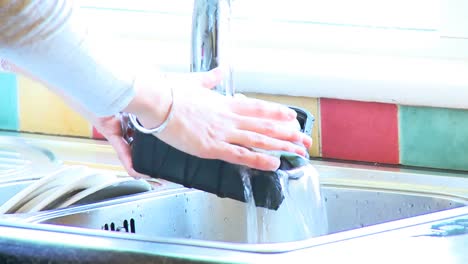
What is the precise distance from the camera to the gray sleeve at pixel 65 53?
A: 69 cm

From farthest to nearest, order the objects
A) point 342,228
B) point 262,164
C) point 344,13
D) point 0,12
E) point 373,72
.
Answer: point 344,13, point 373,72, point 342,228, point 262,164, point 0,12

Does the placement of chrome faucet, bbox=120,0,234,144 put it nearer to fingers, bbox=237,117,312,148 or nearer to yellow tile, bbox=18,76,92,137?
fingers, bbox=237,117,312,148

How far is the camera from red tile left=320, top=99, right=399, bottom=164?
1150 mm

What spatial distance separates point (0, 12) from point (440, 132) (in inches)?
24.2

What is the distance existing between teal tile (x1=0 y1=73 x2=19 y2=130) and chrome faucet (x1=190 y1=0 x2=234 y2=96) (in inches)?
20.0

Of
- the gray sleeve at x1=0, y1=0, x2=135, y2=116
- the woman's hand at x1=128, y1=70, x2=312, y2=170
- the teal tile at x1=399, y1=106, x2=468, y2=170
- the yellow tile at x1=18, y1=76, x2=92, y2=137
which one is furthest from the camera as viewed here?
the yellow tile at x1=18, y1=76, x2=92, y2=137

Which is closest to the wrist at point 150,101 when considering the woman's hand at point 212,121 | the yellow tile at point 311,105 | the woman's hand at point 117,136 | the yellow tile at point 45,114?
the woman's hand at point 212,121

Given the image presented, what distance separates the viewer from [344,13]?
129 cm

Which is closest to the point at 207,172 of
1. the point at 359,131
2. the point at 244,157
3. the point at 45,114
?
the point at 244,157

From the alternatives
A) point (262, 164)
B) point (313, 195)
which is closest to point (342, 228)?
point (313, 195)

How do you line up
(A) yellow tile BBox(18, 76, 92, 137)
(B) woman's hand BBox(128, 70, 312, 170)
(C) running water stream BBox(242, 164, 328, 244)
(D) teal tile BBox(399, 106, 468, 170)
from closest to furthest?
(B) woman's hand BBox(128, 70, 312, 170)
(C) running water stream BBox(242, 164, 328, 244)
(D) teal tile BBox(399, 106, 468, 170)
(A) yellow tile BBox(18, 76, 92, 137)

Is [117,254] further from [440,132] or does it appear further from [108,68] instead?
[440,132]

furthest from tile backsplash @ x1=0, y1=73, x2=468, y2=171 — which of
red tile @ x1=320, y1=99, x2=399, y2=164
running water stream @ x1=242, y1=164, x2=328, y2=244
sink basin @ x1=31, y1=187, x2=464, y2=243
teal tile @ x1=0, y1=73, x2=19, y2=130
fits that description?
teal tile @ x1=0, y1=73, x2=19, y2=130

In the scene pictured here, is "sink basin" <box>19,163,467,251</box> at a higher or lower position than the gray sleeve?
lower
